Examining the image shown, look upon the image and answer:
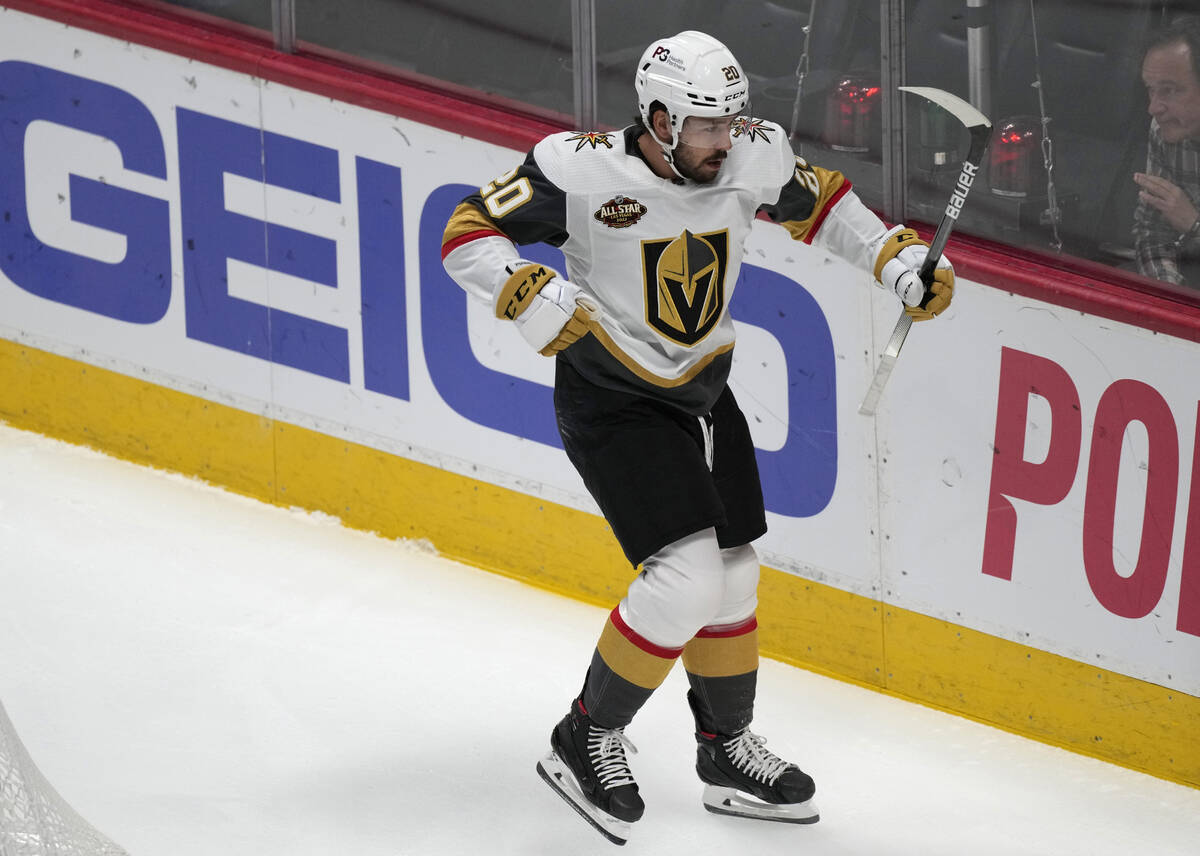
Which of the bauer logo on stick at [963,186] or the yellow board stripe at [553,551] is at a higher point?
the bauer logo on stick at [963,186]

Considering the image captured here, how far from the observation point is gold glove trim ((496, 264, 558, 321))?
3.46 metres

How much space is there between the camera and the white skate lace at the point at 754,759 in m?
3.94

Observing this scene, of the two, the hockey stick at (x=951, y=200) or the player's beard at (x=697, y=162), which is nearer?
the player's beard at (x=697, y=162)

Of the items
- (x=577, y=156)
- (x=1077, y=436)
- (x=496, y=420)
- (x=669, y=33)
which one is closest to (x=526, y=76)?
(x=669, y=33)

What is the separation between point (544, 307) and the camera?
3443 mm

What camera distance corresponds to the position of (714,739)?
398cm

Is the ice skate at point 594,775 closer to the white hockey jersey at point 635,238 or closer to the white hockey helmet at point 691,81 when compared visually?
the white hockey jersey at point 635,238

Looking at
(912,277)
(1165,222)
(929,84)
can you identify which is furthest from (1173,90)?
(912,277)

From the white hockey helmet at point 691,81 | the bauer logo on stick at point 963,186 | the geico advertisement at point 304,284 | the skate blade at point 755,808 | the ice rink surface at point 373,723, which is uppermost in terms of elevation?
the white hockey helmet at point 691,81

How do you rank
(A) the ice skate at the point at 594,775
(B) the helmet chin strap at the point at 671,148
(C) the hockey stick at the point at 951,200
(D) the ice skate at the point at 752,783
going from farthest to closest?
(D) the ice skate at the point at 752,783, (A) the ice skate at the point at 594,775, (C) the hockey stick at the point at 951,200, (B) the helmet chin strap at the point at 671,148

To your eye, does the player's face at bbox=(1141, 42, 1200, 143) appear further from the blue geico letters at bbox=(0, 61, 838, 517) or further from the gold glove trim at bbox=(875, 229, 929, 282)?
the blue geico letters at bbox=(0, 61, 838, 517)

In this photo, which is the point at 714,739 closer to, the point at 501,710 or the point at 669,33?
the point at 501,710

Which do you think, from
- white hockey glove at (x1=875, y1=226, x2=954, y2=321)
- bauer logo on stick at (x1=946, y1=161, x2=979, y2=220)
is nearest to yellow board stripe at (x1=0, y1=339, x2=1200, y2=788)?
white hockey glove at (x1=875, y1=226, x2=954, y2=321)

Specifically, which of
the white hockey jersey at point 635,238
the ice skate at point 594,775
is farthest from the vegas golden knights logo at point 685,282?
the ice skate at point 594,775
